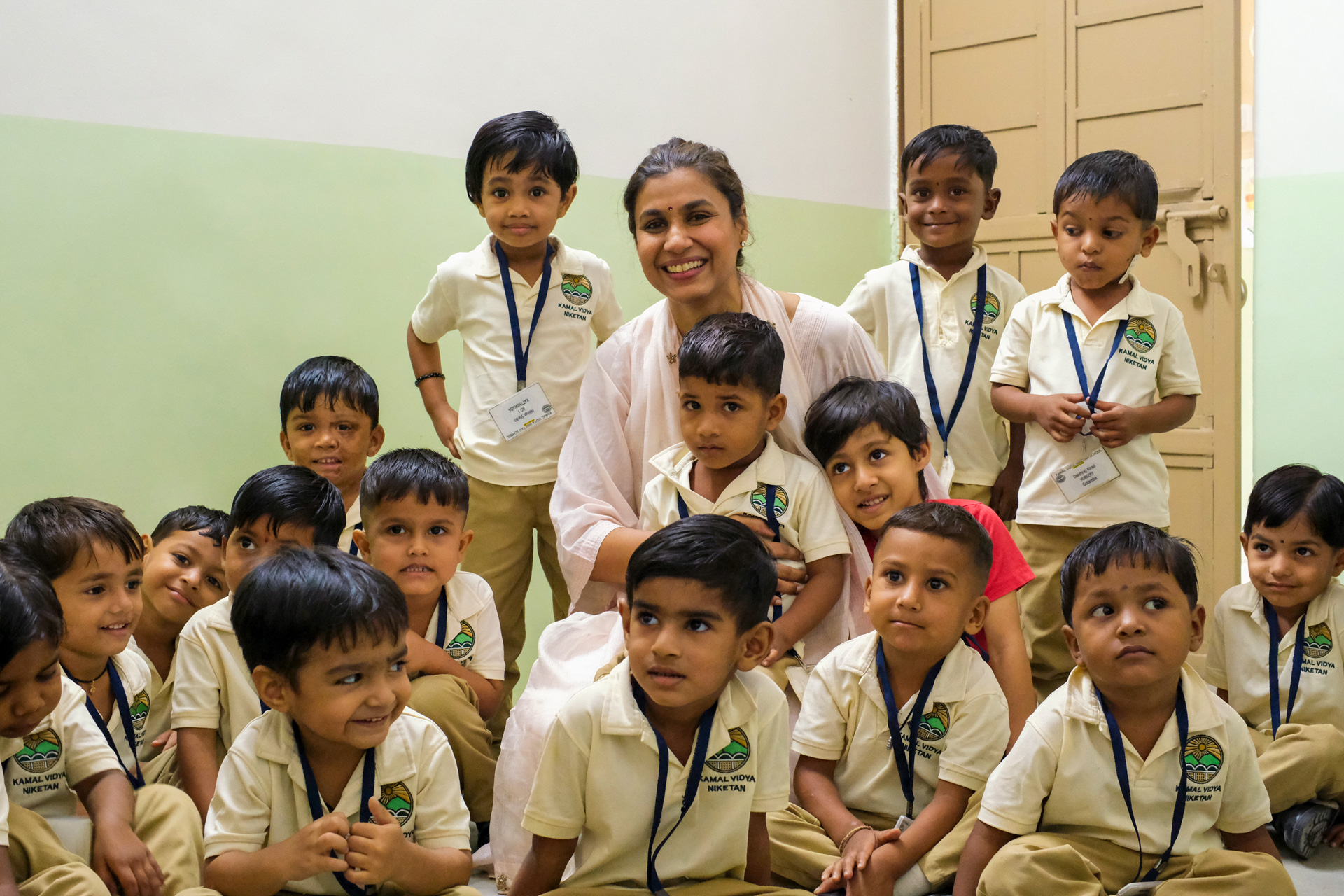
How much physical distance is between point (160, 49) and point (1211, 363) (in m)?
3.50

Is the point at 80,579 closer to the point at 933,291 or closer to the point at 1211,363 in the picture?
the point at 933,291

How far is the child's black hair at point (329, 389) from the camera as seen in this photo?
2.99m

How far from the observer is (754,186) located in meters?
4.66

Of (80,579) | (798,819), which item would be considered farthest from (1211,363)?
(80,579)

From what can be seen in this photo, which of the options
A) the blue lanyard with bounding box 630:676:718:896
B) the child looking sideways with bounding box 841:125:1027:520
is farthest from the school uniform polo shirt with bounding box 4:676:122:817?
the child looking sideways with bounding box 841:125:1027:520

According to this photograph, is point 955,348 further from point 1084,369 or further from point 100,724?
point 100,724

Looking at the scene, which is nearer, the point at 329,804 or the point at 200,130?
the point at 329,804

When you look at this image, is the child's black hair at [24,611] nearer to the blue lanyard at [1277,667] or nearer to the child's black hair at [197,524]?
the child's black hair at [197,524]

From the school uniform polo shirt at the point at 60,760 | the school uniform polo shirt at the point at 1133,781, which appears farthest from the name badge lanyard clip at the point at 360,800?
the school uniform polo shirt at the point at 1133,781

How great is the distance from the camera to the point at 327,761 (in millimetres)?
1709

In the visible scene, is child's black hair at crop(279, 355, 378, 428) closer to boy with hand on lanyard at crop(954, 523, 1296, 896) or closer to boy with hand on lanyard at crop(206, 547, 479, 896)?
boy with hand on lanyard at crop(206, 547, 479, 896)

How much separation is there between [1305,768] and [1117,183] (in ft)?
4.59

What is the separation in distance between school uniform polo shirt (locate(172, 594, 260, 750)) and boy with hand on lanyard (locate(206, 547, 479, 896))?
16.3 inches

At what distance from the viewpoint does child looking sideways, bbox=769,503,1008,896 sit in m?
1.99
